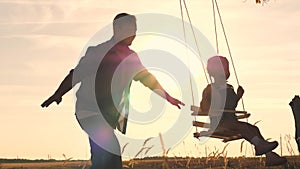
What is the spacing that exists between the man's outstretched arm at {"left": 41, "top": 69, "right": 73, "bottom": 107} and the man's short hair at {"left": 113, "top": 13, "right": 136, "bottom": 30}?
33.2 inches

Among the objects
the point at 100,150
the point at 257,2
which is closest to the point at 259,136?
the point at 257,2

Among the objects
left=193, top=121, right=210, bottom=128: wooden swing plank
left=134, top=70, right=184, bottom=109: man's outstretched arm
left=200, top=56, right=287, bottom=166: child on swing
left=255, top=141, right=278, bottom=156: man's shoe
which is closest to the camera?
left=134, top=70, right=184, bottom=109: man's outstretched arm

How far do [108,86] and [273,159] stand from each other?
4.12 meters

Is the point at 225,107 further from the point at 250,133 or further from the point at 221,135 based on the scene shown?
the point at 250,133

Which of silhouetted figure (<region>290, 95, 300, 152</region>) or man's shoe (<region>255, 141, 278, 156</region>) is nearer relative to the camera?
man's shoe (<region>255, 141, 278, 156</region>)

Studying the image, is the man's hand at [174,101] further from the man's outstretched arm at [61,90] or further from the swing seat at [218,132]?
the swing seat at [218,132]

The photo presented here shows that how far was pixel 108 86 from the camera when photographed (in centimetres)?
948

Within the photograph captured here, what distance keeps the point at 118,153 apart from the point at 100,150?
0.23m

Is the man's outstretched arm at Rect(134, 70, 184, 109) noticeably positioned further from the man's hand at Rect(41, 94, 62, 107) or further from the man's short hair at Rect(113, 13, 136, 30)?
the man's hand at Rect(41, 94, 62, 107)

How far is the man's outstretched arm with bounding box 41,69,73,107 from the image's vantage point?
965 centimetres

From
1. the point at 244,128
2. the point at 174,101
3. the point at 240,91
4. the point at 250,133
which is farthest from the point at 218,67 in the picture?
the point at 174,101

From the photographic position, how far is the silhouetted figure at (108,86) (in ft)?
30.7

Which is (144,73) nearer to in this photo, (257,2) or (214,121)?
(214,121)


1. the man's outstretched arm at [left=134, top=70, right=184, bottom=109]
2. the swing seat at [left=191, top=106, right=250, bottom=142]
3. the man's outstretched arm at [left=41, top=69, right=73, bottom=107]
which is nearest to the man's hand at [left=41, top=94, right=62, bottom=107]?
the man's outstretched arm at [left=41, top=69, right=73, bottom=107]
